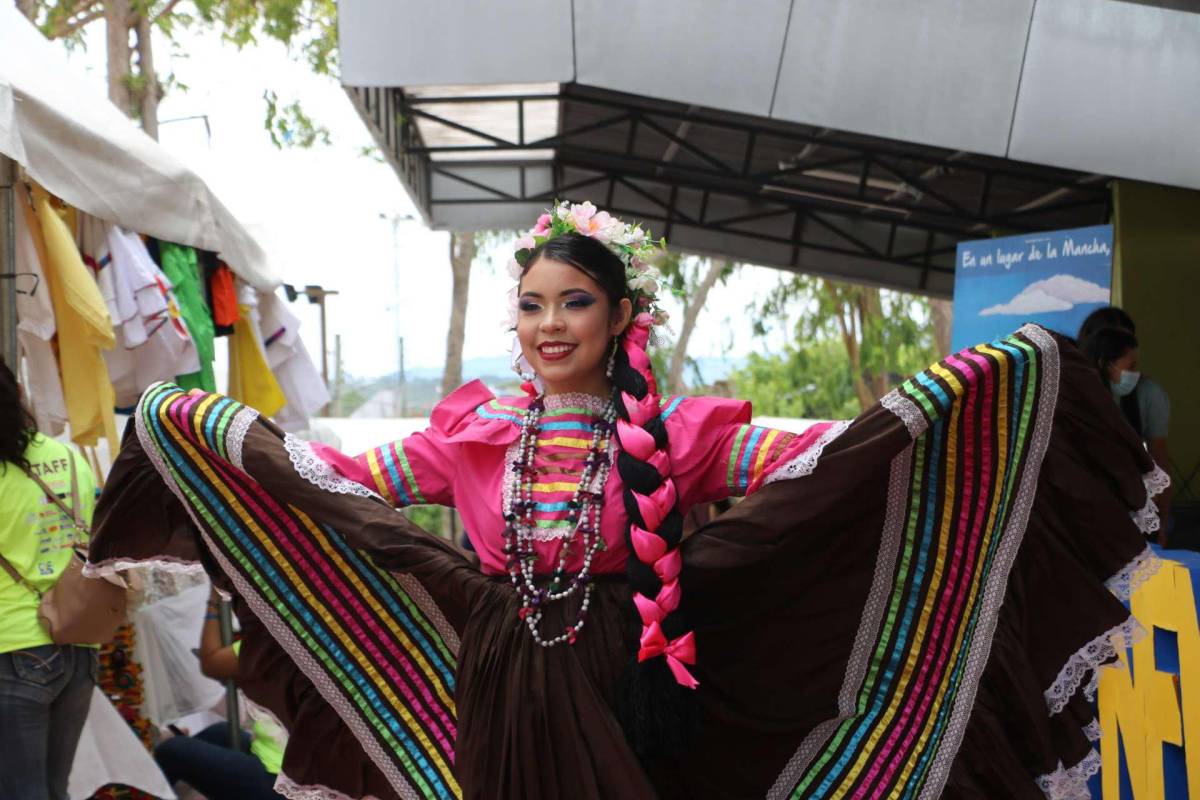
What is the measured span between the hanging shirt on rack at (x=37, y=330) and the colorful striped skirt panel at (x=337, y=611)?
1524mm

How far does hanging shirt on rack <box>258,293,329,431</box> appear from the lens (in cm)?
616

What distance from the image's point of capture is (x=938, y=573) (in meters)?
2.73

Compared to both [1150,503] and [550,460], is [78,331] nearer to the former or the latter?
[550,460]

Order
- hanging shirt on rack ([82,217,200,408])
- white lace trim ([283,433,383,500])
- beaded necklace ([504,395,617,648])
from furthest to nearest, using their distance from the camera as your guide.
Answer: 1. hanging shirt on rack ([82,217,200,408])
2. white lace trim ([283,433,383,500])
3. beaded necklace ([504,395,617,648])

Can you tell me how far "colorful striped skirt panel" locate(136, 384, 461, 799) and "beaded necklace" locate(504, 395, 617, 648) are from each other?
15.8 inches

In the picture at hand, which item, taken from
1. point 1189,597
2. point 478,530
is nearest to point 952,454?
point 478,530

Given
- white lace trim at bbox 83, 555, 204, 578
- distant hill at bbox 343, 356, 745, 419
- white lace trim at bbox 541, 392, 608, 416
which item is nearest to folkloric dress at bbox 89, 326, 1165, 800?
white lace trim at bbox 541, 392, 608, 416

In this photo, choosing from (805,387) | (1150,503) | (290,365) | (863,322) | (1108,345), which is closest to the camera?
(1150,503)

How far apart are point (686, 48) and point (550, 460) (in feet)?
12.6

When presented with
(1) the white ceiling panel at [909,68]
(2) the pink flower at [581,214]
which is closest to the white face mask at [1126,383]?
(1) the white ceiling panel at [909,68]

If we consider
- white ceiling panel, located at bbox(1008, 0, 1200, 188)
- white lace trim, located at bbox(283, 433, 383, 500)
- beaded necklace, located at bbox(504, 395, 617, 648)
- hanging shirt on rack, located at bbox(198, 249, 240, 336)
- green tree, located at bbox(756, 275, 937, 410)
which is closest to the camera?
beaded necklace, located at bbox(504, 395, 617, 648)

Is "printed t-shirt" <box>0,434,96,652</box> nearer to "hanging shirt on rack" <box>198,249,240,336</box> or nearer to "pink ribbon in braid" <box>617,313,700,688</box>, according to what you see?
"hanging shirt on rack" <box>198,249,240,336</box>

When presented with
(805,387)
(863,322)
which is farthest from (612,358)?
(805,387)

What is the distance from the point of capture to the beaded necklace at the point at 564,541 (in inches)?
103
